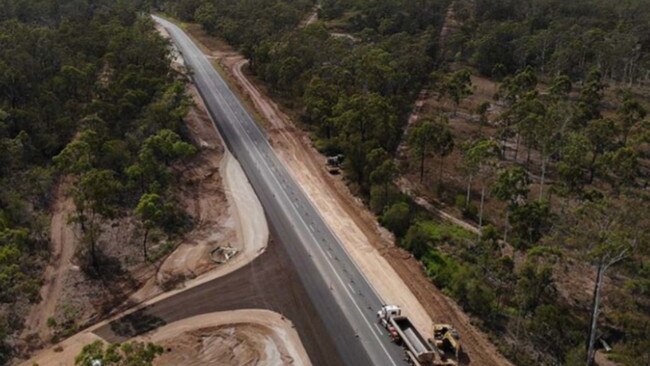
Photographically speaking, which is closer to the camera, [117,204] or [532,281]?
[532,281]

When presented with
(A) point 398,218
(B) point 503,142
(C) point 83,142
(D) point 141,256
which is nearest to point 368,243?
(A) point 398,218

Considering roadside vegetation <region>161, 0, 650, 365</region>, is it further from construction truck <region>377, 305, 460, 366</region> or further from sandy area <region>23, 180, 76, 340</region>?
sandy area <region>23, 180, 76, 340</region>

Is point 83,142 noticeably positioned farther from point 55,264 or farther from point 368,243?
point 368,243

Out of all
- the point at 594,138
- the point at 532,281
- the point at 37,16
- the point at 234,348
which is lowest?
the point at 234,348

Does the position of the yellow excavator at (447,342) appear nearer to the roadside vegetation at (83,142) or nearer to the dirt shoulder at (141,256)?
the dirt shoulder at (141,256)

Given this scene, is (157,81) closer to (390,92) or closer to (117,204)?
(117,204)

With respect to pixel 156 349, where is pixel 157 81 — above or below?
above

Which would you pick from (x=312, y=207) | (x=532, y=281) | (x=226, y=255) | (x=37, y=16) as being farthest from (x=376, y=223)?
(x=37, y=16)

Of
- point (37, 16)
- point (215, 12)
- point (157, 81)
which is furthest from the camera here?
point (215, 12)
